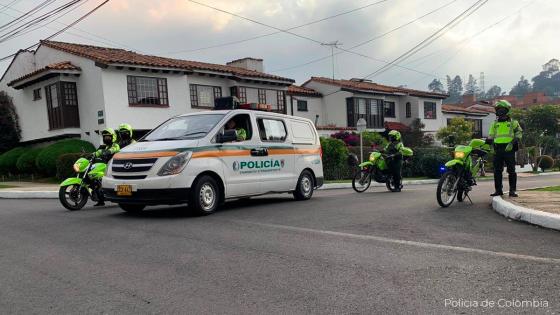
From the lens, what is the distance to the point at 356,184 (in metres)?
13.6

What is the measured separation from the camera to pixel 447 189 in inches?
354

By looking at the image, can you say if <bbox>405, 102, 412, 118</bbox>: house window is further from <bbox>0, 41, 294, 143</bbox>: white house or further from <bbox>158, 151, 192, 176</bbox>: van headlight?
<bbox>158, 151, 192, 176</bbox>: van headlight

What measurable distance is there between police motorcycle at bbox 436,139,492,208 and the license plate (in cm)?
551

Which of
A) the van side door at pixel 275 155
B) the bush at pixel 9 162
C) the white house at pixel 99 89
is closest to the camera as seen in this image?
the van side door at pixel 275 155

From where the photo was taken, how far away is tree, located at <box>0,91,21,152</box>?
28672mm

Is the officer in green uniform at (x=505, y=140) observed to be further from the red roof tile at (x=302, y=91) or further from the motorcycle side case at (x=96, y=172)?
the red roof tile at (x=302, y=91)

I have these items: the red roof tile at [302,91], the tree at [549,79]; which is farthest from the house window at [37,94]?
the tree at [549,79]

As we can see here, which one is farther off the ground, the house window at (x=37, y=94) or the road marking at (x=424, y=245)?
the house window at (x=37, y=94)

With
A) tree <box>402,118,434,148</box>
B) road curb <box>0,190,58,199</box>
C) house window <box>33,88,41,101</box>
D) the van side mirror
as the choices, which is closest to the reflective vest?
the van side mirror

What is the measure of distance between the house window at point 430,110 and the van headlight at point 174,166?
4065 centimetres

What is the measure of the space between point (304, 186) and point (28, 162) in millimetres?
18576

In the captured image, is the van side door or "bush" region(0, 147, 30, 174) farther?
"bush" region(0, 147, 30, 174)

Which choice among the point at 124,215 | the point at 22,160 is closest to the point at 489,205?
the point at 124,215

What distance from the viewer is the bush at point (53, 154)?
22.2 metres
